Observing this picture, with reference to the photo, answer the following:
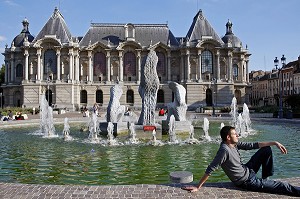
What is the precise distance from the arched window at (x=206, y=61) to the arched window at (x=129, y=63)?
1535cm

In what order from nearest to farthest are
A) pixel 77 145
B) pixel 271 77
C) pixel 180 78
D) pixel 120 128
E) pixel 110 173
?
pixel 110 173
pixel 77 145
pixel 120 128
pixel 180 78
pixel 271 77

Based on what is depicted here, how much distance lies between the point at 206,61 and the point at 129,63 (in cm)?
1713

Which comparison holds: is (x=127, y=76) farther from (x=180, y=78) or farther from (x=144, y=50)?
(x=180, y=78)

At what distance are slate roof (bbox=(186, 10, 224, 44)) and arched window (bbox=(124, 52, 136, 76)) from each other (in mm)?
13172

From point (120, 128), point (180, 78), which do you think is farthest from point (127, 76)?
point (120, 128)

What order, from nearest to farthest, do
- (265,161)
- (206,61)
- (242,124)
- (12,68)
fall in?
1. (265,161)
2. (242,124)
3. (206,61)
4. (12,68)

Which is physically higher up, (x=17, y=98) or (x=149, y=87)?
(x=17, y=98)

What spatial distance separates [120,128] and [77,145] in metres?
4.67

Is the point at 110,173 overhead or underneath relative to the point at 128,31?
underneath

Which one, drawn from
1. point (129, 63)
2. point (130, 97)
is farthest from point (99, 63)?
point (130, 97)

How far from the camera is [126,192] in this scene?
24.2ft

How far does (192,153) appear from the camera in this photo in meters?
15.1

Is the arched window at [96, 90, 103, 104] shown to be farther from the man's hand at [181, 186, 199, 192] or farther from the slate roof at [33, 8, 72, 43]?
the man's hand at [181, 186, 199, 192]

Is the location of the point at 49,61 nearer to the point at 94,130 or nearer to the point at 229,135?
the point at 94,130
